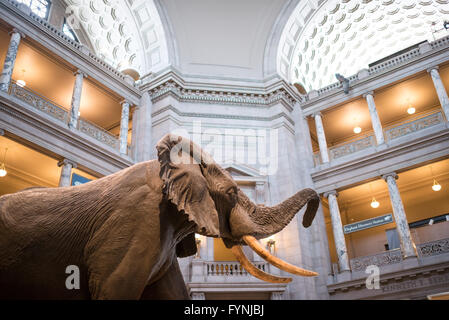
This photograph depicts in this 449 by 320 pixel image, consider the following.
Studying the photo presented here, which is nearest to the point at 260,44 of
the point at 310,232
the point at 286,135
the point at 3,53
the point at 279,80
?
the point at 279,80

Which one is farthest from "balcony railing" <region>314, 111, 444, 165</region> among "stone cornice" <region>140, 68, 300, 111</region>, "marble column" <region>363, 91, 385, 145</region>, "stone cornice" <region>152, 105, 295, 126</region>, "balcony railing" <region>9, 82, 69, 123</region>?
"balcony railing" <region>9, 82, 69, 123</region>

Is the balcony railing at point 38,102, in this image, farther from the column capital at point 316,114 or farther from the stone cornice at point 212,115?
the column capital at point 316,114

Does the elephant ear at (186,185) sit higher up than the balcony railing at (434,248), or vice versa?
the balcony railing at (434,248)

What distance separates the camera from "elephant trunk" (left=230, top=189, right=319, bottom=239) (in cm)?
265

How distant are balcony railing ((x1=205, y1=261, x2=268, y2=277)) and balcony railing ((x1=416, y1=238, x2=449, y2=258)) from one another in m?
5.42

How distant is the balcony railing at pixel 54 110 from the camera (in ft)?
40.8

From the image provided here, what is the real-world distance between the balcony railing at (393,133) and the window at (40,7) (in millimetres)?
13838

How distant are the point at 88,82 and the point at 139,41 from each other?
4450mm

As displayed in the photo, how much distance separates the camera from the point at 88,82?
1575 cm

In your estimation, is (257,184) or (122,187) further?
(257,184)

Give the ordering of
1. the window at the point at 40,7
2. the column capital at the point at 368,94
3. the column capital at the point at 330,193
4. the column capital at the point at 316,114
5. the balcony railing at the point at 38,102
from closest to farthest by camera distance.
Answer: the balcony railing at the point at 38,102, the column capital at the point at 330,193, the column capital at the point at 368,94, the window at the point at 40,7, the column capital at the point at 316,114

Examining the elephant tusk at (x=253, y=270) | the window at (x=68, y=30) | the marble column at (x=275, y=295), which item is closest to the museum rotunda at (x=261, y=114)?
the marble column at (x=275, y=295)

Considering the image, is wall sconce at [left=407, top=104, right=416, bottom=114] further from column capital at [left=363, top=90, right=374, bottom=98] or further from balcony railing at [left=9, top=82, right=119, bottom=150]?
balcony railing at [left=9, top=82, right=119, bottom=150]
